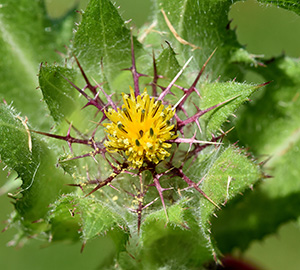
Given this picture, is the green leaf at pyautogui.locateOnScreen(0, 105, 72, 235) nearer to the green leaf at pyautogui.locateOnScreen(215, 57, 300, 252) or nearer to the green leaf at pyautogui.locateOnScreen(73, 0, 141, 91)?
the green leaf at pyautogui.locateOnScreen(73, 0, 141, 91)

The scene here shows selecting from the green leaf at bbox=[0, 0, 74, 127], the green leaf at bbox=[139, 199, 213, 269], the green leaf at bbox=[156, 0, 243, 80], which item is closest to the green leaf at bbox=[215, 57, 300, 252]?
the green leaf at bbox=[156, 0, 243, 80]

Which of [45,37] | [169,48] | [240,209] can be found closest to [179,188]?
[169,48]

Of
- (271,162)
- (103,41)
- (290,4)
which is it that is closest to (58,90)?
(103,41)

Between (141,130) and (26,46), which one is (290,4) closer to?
(141,130)

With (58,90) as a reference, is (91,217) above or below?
below

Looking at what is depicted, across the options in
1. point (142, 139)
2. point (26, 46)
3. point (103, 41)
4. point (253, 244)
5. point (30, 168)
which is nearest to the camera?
point (142, 139)

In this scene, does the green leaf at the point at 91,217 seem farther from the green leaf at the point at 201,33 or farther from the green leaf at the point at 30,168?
the green leaf at the point at 201,33

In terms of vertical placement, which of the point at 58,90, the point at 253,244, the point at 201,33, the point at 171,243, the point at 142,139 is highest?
the point at 58,90
